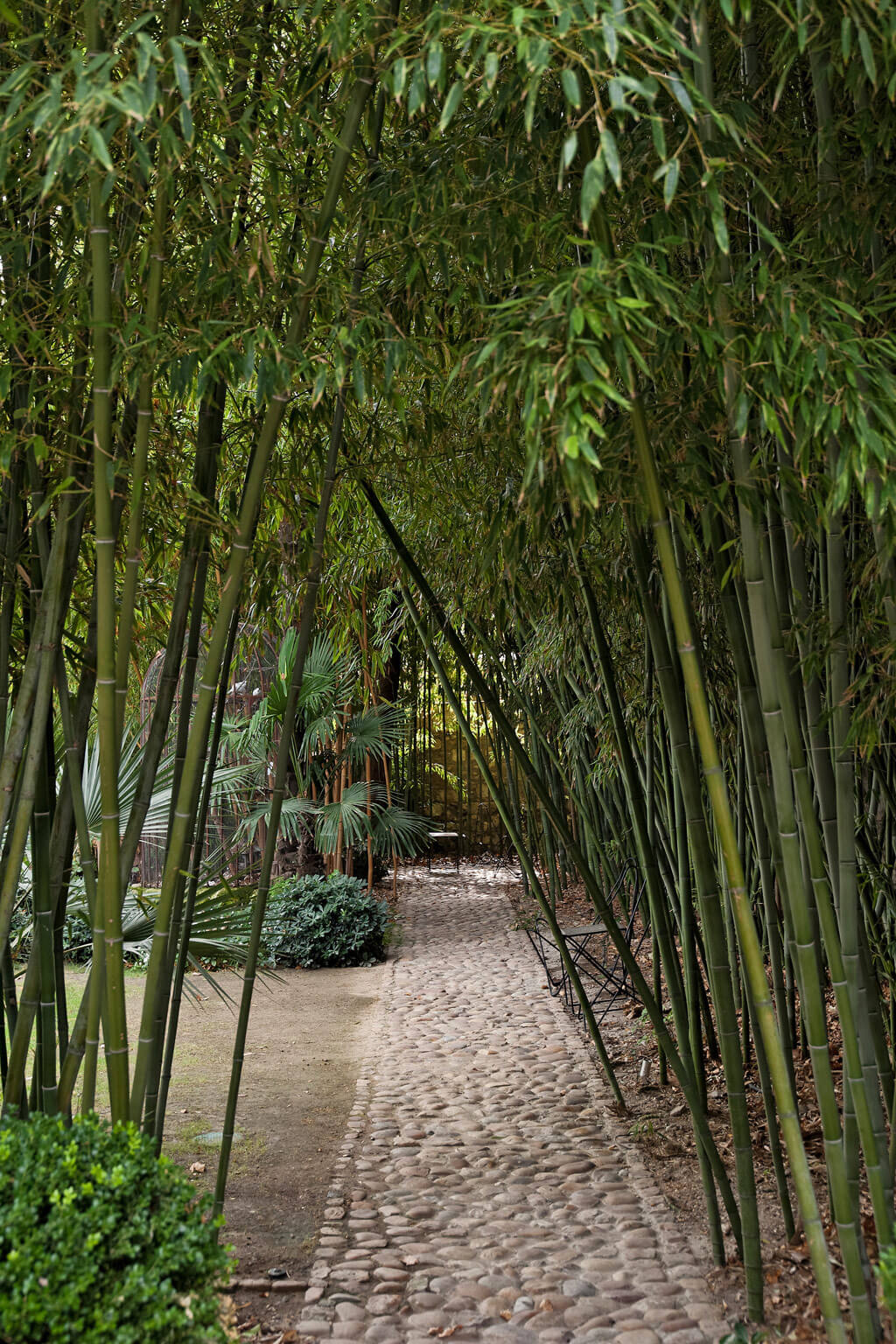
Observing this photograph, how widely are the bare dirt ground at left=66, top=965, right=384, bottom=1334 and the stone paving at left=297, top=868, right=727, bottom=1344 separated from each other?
8cm

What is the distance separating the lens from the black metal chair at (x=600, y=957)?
4613mm

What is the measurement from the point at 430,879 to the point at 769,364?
8005mm

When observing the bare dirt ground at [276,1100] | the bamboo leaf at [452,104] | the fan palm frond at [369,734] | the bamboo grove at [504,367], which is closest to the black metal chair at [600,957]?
the bare dirt ground at [276,1100]

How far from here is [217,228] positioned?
194 centimetres

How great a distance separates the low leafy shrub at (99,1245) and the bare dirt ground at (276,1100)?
2.67 feet

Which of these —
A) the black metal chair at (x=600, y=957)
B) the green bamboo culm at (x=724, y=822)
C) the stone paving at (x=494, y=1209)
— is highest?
the green bamboo culm at (x=724, y=822)

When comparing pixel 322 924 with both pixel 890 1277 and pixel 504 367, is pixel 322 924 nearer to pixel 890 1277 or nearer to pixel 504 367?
pixel 890 1277

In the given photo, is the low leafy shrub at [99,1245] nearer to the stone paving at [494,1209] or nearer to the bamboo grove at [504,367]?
the bamboo grove at [504,367]

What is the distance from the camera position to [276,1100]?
12.9 feet

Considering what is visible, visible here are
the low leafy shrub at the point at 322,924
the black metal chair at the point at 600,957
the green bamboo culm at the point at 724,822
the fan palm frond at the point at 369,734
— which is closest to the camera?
the green bamboo culm at the point at 724,822

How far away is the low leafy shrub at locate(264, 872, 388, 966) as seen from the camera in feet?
20.1

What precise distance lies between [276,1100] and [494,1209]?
1.27 metres

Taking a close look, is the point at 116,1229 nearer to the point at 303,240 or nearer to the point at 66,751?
the point at 66,751

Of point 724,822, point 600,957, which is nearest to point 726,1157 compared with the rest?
point 724,822
